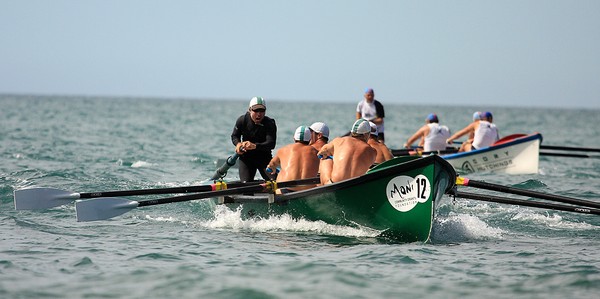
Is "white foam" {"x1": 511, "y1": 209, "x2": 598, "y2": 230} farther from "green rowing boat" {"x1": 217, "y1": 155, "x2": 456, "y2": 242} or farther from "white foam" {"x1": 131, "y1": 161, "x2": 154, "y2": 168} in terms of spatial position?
"white foam" {"x1": 131, "y1": 161, "x2": 154, "y2": 168}

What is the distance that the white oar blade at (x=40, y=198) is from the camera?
10914 millimetres

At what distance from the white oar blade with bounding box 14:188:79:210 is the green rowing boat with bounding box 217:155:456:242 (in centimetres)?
334

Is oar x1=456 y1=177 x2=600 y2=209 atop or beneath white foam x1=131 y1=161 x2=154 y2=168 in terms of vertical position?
atop

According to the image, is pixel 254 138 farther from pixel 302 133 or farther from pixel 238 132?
pixel 302 133

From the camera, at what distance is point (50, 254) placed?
360 inches

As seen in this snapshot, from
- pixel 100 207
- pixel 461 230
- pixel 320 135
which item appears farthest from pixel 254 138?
pixel 461 230

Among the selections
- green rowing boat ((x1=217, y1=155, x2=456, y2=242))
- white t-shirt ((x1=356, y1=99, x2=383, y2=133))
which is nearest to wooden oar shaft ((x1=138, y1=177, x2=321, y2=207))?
green rowing boat ((x1=217, y1=155, x2=456, y2=242))

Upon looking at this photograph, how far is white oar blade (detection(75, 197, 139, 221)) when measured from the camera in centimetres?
1057

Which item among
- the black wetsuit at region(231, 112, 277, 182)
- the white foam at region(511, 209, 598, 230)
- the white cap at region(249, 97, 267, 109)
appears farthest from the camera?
the black wetsuit at region(231, 112, 277, 182)

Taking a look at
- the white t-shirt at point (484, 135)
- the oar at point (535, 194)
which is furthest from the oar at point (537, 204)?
the white t-shirt at point (484, 135)

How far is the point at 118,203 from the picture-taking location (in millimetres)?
10945

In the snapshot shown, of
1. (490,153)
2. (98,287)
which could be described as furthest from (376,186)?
(490,153)

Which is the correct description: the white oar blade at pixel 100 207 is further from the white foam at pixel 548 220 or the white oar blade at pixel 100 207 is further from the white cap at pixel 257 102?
the white foam at pixel 548 220

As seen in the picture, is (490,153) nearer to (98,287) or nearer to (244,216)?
(244,216)
